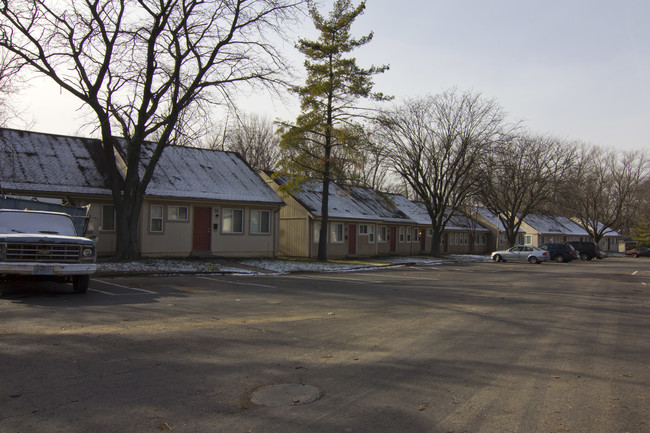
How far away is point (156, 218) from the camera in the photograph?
82.0ft

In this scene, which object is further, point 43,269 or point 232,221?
point 232,221

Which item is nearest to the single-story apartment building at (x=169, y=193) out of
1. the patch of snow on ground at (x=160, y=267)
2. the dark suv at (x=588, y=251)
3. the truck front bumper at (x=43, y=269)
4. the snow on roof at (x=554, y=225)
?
the patch of snow on ground at (x=160, y=267)

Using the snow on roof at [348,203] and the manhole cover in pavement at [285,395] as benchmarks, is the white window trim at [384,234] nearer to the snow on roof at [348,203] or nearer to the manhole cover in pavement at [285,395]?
the snow on roof at [348,203]

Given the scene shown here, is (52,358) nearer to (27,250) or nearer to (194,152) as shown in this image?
(27,250)

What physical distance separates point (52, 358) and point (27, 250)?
232 inches

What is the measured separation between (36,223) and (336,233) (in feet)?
77.6

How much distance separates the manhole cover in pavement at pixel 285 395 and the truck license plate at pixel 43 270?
7981 millimetres

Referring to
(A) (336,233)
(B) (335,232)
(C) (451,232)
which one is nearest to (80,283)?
(B) (335,232)

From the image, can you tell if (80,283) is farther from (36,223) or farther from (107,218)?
(107,218)

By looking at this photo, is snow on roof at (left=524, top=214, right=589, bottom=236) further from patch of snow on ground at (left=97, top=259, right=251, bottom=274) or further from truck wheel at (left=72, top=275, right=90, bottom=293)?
truck wheel at (left=72, top=275, right=90, bottom=293)

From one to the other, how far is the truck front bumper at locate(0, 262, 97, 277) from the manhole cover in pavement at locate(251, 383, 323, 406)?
7975 millimetres

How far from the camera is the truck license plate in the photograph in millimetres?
11258

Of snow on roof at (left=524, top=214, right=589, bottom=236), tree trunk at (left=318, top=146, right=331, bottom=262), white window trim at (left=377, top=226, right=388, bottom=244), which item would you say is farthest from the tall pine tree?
snow on roof at (left=524, top=214, right=589, bottom=236)

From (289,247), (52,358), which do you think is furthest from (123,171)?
(52,358)
